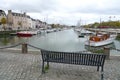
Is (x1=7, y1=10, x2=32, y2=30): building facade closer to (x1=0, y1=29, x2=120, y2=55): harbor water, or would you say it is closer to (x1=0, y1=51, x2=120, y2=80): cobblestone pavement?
(x1=0, y1=29, x2=120, y2=55): harbor water

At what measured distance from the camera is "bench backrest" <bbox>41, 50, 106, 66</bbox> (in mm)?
6896

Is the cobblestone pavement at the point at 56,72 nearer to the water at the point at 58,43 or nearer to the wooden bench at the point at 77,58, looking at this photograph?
the wooden bench at the point at 77,58

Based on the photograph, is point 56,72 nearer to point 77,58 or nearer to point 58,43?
point 77,58

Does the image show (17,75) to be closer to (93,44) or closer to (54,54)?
(54,54)

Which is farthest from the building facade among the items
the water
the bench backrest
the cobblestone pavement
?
the bench backrest

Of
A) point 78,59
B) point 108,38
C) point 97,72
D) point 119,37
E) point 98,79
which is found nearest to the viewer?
point 98,79

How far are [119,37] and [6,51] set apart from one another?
5286 centimetres

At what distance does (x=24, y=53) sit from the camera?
11.9 meters

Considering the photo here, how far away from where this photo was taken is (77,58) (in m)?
7.11

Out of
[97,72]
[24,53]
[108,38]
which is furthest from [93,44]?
[97,72]

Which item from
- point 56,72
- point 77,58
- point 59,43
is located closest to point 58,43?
point 59,43

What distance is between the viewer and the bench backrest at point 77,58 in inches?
271

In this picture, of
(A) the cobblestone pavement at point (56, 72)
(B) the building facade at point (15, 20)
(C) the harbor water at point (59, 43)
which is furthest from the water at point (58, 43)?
(B) the building facade at point (15, 20)

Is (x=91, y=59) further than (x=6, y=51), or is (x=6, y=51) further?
(x=6, y=51)
